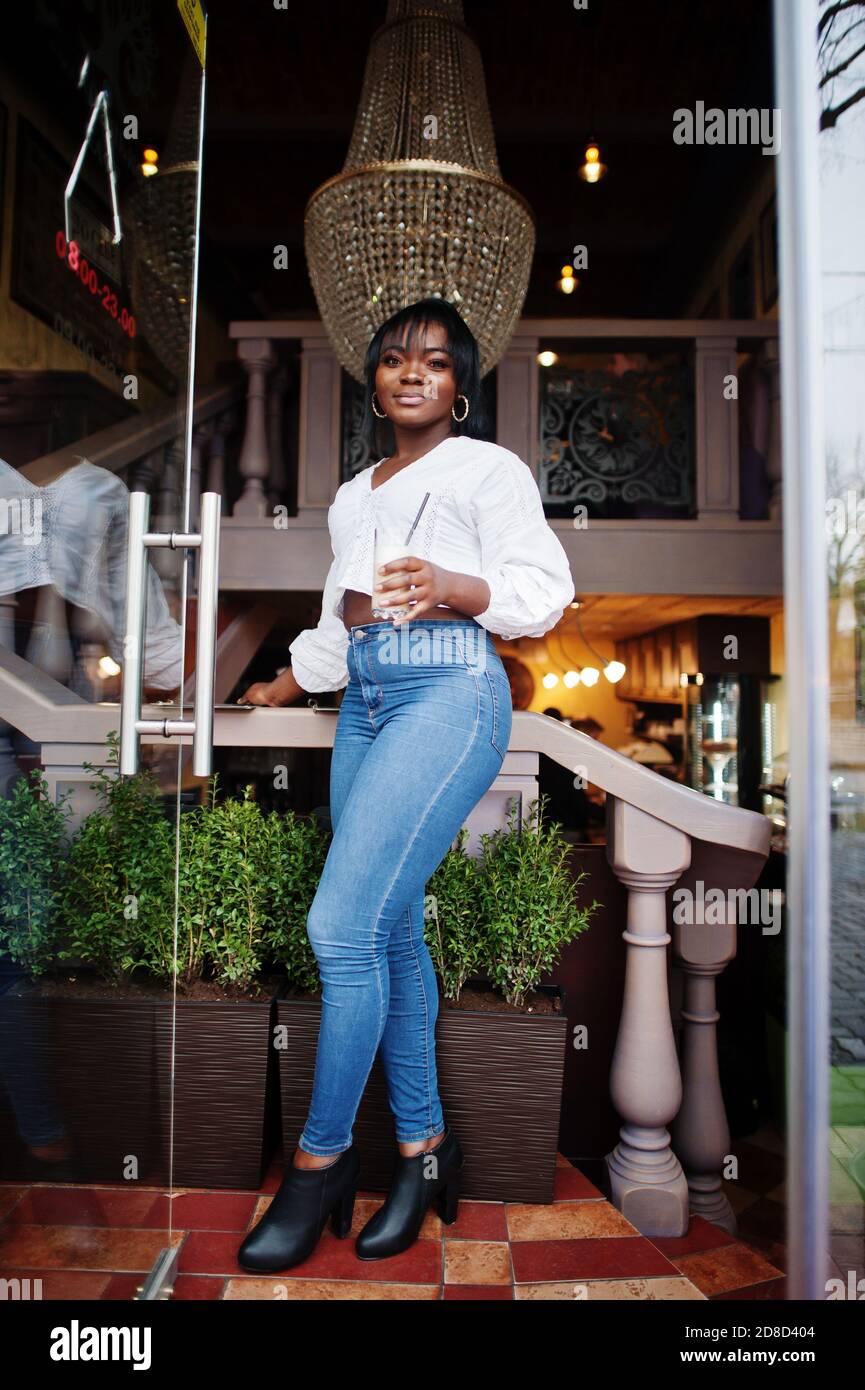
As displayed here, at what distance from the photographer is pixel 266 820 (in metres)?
1.77

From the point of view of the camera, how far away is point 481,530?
143 cm

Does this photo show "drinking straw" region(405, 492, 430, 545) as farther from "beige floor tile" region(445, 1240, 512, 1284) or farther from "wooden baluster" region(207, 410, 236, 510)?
"wooden baluster" region(207, 410, 236, 510)

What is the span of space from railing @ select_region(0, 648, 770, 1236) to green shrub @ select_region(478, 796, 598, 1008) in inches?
8.0

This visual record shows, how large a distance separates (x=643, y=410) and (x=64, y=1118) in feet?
12.0

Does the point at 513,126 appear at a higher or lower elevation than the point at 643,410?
higher

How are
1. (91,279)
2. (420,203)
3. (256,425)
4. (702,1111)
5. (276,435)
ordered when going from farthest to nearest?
(276,435) < (256,425) < (420,203) < (702,1111) < (91,279)

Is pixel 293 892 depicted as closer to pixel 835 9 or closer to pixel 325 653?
pixel 325 653

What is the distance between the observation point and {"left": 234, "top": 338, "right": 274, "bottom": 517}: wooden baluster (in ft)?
12.8

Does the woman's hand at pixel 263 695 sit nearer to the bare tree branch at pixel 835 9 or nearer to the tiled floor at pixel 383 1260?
the tiled floor at pixel 383 1260

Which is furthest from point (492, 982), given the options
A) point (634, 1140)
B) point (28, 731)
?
point (28, 731)

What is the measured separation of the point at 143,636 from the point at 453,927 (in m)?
0.84

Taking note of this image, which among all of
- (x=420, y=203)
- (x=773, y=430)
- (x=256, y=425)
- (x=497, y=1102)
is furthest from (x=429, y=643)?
(x=773, y=430)

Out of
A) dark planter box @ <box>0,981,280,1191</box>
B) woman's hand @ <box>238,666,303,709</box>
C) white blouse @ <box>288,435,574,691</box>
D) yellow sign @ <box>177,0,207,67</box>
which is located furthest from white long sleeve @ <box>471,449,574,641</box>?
yellow sign @ <box>177,0,207,67</box>
